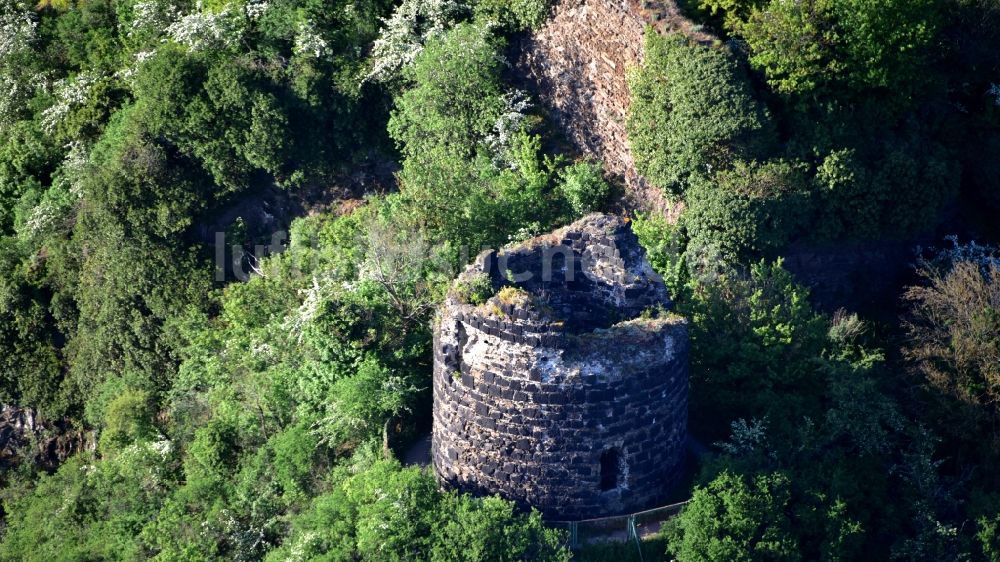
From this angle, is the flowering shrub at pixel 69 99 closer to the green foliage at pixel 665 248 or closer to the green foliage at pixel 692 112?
the green foliage at pixel 692 112

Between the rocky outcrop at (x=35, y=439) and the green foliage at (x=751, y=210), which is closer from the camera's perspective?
the green foliage at (x=751, y=210)

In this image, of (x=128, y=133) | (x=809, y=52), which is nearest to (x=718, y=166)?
(x=809, y=52)

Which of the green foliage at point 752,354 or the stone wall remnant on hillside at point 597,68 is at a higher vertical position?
the stone wall remnant on hillside at point 597,68

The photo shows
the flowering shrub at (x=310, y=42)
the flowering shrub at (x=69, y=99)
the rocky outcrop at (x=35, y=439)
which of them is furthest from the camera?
the flowering shrub at (x=69, y=99)

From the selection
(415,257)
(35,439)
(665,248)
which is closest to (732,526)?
(665,248)

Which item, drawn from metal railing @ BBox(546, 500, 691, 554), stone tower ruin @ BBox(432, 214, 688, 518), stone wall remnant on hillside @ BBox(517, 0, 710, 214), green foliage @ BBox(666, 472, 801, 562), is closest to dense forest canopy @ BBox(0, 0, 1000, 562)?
green foliage @ BBox(666, 472, 801, 562)

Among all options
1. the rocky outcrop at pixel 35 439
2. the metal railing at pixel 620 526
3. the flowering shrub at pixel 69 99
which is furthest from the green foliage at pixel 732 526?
the flowering shrub at pixel 69 99
